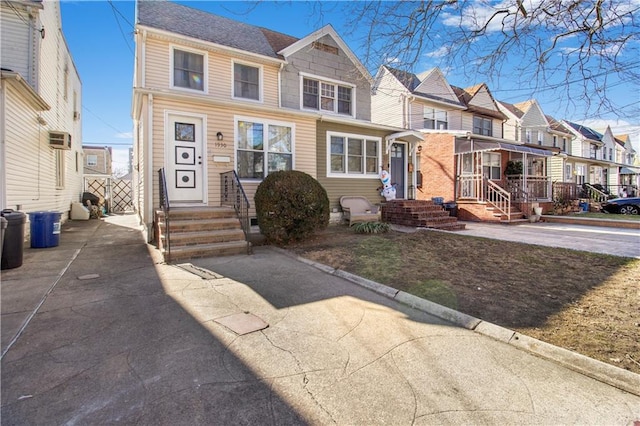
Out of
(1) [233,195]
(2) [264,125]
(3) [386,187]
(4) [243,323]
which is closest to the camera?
(4) [243,323]

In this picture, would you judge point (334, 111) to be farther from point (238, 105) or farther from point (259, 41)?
point (238, 105)

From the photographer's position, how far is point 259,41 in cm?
1284

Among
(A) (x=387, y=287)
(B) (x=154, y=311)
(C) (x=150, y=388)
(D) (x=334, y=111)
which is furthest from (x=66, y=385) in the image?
(D) (x=334, y=111)

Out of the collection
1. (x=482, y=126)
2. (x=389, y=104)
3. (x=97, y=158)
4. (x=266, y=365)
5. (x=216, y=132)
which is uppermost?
(x=389, y=104)

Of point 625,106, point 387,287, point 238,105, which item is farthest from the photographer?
point 238,105

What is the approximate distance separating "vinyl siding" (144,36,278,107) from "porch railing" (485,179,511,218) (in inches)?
382

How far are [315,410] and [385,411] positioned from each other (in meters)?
0.48

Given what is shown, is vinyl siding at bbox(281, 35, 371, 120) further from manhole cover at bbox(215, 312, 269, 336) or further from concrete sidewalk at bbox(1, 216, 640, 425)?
manhole cover at bbox(215, 312, 269, 336)

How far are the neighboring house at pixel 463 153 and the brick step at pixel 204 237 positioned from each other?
8.52 m

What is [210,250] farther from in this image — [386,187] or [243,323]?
[386,187]

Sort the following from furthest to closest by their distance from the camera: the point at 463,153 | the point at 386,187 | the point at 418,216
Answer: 1. the point at 463,153
2. the point at 386,187
3. the point at 418,216

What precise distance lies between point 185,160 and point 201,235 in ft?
10.1

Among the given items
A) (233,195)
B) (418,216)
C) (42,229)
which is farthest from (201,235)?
(418,216)

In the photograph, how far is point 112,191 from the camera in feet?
75.0
